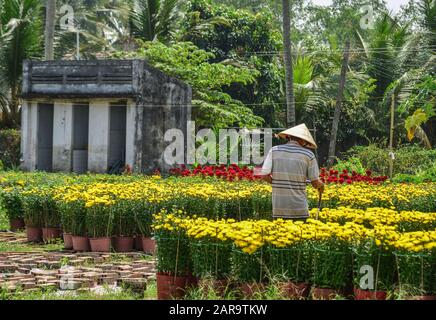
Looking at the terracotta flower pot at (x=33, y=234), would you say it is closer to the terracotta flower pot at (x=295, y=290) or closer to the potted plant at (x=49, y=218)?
the potted plant at (x=49, y=218)

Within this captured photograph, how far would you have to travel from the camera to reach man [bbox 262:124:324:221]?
30.0 feet

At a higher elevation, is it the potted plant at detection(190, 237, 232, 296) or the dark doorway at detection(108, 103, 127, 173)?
the dark doorway at detection(108, 103, 127, 173)

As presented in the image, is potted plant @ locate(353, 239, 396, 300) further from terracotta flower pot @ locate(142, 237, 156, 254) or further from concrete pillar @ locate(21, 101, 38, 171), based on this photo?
concrete pillar @ locate(21, 101, 38, 171)

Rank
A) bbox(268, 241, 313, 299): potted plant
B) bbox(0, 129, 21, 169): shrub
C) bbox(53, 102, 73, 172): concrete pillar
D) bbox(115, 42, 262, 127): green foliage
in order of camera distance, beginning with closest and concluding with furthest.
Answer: bbox(268, 241, 313, 299): potted plant → bbox(53, 102, 73, 172): concrete pillar → bbox(0, 129, 21, 169): shrub → bbox(115, 42, 262, 127): green foliage

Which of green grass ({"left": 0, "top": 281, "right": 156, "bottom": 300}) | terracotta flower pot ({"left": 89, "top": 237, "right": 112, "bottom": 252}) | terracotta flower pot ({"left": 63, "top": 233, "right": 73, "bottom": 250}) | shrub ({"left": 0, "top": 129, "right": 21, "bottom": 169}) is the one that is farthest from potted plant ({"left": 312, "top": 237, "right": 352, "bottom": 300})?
shrub ({"left": 0, "top": 129, "right": 21, "bottom": 169})

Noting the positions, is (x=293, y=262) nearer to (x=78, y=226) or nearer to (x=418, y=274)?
(x=418, y=274)

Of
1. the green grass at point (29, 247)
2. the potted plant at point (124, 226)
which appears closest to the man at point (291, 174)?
the potted plant at point (124, 226)

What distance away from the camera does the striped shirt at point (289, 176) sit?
9148 millimetres

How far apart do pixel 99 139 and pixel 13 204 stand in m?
8.25

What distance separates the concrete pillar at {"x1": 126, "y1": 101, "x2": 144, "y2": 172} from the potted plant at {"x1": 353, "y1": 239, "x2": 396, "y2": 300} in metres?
14.7

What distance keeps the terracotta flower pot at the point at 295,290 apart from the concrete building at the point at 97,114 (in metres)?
14.3

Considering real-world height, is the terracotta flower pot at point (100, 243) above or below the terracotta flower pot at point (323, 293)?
below

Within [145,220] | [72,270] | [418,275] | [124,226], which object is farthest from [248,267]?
[124,226]
